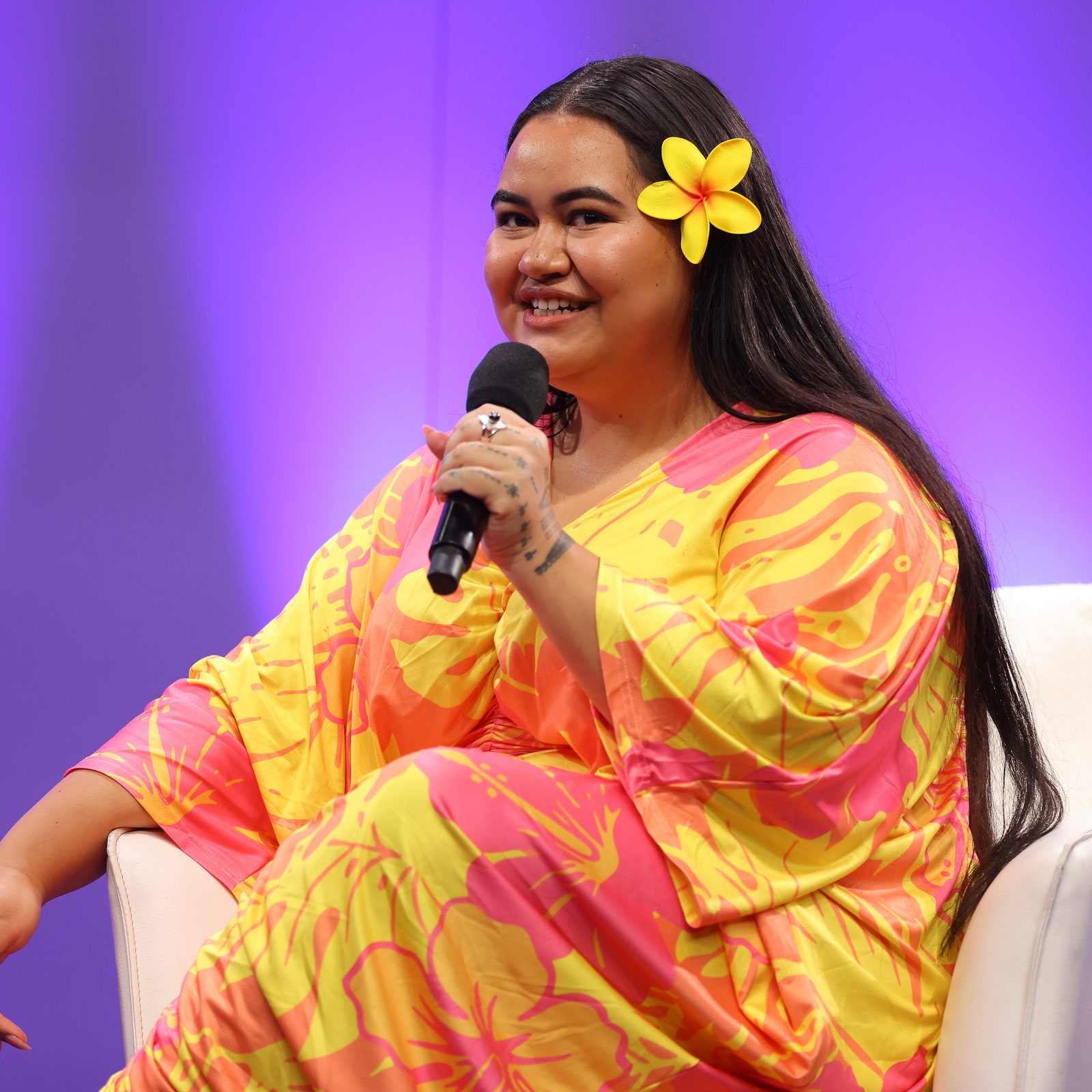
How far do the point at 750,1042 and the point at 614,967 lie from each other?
0.11m

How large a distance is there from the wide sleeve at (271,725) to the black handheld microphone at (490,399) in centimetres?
28

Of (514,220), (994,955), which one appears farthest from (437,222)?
(994,955)

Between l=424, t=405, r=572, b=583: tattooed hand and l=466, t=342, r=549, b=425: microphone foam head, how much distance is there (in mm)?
85

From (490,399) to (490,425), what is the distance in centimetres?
13

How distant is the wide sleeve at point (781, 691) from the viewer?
0.99 metres

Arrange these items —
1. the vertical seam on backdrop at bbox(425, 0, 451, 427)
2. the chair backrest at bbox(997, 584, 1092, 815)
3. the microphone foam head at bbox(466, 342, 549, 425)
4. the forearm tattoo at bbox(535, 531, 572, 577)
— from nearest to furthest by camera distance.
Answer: the forearm tattoo at bbox(535, 531, 572, 577), the microphone foam head at bbox(466, 342, 549, 425), the chair backrest at bbox(997, 584, 1092, 815), the vertical seam on backdrop at bbox(425, 0, 451, 427)

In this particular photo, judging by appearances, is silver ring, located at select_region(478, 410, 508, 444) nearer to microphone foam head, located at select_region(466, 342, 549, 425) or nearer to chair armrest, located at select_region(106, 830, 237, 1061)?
microphone foam head, located at select_region(466, 342, 549, 425)

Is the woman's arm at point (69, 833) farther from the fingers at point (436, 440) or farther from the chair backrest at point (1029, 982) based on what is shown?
the chair backrest at point (1029, 982)

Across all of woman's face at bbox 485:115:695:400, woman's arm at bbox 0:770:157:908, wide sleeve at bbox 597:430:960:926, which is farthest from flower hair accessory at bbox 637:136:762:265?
woman's arm at bbox 0:770:157:908

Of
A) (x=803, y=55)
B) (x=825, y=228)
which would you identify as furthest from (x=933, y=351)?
(x=803, y=55)

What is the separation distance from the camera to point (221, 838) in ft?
4.13

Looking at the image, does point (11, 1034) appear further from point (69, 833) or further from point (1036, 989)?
point (1036, 989)

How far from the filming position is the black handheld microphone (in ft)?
2.82

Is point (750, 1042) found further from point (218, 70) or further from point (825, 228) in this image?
point (218, 70)
